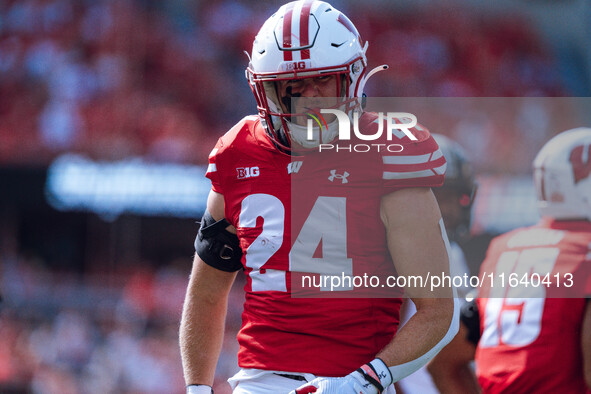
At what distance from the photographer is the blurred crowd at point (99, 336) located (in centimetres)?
807

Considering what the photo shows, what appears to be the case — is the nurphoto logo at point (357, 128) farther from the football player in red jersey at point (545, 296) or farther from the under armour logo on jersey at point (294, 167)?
the football player in red jersey at point (545, 296)

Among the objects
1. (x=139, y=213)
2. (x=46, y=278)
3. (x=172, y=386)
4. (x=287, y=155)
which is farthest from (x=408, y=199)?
(x=46, y=278)

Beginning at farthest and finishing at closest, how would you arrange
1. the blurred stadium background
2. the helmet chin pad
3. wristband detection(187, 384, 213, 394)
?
the blurred stadium background → wristband detection(187, 384, 213, 394) → the helmet chin pad

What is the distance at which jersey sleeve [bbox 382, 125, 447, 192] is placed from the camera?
82.3 inches

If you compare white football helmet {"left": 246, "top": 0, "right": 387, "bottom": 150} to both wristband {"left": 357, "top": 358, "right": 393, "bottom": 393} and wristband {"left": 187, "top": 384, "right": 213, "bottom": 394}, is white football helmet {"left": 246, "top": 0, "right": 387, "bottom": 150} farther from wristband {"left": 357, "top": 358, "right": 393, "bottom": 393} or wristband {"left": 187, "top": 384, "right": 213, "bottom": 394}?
wristband {"left": 187, "top": 384, "right": 213, "bottom": 394}

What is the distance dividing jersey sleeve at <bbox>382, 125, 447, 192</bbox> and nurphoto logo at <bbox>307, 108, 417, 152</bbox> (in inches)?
1.4

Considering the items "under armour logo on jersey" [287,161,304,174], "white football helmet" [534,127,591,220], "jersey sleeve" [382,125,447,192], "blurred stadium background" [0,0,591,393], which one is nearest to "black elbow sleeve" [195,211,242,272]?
"under armour logo on jersey" [287,161,304,174]

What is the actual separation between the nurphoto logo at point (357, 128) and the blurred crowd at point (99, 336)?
573 cm

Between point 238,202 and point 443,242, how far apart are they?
1.97 feet

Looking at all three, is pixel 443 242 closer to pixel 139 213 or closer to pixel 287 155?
pixel 287 155

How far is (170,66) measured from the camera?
10461mm

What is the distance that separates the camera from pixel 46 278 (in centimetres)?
969

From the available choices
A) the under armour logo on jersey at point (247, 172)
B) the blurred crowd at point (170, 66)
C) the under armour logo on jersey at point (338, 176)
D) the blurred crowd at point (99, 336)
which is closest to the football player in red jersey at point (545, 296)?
the under armour logo on jersey at point (338, 176)

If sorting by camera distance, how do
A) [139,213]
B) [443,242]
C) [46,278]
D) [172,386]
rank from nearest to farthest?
[443,242], [172,386], [139,213], [46,278]
